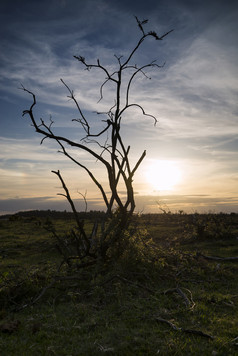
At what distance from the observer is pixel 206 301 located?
20.9ft

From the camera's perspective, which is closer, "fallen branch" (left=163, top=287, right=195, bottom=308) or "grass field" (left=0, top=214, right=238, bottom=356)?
"grass field" (left=0, top=214, right=238, bottom=356)

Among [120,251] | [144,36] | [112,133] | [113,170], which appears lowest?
[120,251]

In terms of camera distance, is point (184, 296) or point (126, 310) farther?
point (184, 296)

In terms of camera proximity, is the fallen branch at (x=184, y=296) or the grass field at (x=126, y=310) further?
the fallen branch at (x=184, y=296)

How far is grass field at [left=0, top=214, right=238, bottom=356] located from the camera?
440 cm

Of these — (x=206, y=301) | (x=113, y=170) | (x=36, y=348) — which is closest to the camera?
(x=36, y=348)

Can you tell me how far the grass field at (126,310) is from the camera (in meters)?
4.40

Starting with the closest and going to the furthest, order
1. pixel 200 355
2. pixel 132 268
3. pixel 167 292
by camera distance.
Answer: pixel 200 355 < pixel 167 292 < pixel 132 268

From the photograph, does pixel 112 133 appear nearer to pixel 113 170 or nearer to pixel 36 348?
pixel 113 170

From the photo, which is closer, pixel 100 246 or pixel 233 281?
pixel 233 281

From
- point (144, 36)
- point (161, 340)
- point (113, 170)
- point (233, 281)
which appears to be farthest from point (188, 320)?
point (144, 36)

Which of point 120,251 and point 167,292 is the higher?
point 120,251

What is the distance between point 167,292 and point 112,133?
5.22 metres

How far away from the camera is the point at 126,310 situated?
5.80m
